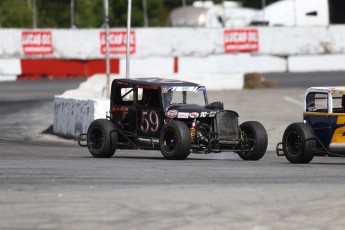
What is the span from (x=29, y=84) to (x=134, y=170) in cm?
3078

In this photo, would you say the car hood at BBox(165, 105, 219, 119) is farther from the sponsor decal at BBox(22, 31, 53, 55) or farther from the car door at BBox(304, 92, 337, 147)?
the sponsor decal at BBox(22, 31, 53, 55)

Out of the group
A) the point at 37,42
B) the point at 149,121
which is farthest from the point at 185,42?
the point at 149,121

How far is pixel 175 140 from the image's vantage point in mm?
17922

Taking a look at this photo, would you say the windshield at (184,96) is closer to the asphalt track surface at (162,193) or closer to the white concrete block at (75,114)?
the asphalt track surface at (162,193)

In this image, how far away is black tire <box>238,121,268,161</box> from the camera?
1852 centimetres

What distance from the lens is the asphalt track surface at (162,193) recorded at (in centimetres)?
1082

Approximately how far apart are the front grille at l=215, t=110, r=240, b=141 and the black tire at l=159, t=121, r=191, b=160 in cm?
83

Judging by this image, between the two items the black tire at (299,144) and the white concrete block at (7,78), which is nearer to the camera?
the black tire at (299,144)

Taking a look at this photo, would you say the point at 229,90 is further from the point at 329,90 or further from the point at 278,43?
the point at 329,90

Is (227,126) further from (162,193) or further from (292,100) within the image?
(292,100)

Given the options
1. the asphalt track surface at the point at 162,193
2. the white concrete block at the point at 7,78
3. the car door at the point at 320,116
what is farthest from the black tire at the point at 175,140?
the white concrete block at the point at 7,78

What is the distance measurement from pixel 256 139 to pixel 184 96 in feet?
5.25

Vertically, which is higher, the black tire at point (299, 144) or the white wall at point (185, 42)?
A: the white wall at point (185, 42)

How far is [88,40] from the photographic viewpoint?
169 ft
